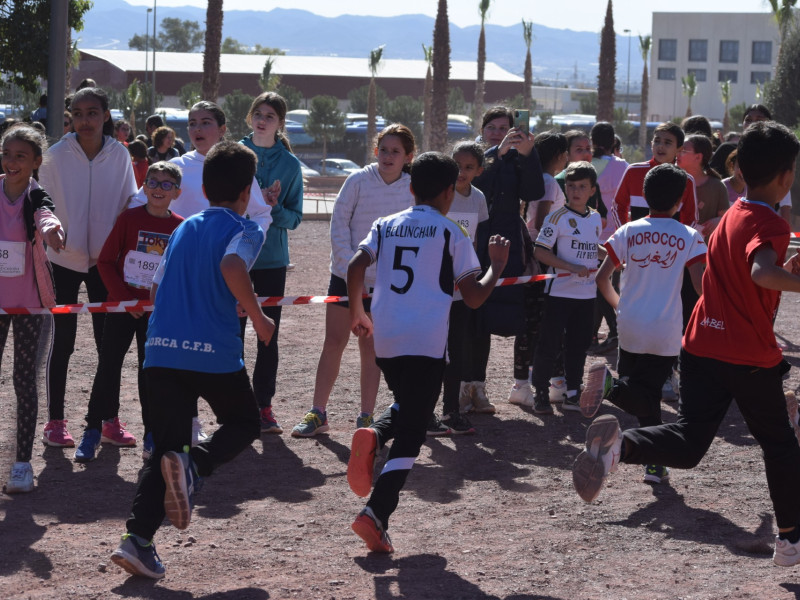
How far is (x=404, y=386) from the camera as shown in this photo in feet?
17.0

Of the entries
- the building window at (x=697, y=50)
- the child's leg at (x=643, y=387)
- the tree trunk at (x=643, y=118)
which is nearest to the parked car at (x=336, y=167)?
the tree trunk at (x=643, y=118)

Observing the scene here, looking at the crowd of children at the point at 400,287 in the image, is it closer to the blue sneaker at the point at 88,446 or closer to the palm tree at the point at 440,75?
the blue sneaker at the point at 88,446

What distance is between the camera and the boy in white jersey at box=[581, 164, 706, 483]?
614 centimetres

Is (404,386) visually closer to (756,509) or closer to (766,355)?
(766,355)

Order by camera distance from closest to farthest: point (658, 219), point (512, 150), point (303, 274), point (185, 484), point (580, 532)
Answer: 1. point (185, 484)
2. point (580, 532)
3. point (658, 219)
4. point (512, 150)
5. point (303, 274)

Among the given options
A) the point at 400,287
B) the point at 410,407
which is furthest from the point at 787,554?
the point at 400,287

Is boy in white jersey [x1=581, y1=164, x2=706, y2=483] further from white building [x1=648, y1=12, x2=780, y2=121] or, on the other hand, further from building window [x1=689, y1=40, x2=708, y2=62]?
building window [x1=689, y1=40, x2=708, y2=62]

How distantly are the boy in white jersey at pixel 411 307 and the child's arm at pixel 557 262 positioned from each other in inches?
108

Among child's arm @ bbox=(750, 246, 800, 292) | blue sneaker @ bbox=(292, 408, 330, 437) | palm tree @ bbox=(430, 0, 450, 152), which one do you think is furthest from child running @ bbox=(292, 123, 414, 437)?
palm tree @ bbox=(430, 0, 450, 152)

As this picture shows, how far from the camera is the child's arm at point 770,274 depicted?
4.36 m

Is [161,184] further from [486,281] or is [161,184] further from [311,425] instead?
[486,281]

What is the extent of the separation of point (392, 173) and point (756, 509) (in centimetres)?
302

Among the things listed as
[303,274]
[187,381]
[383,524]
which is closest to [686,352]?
[383,524]

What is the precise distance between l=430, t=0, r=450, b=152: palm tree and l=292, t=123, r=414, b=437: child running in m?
35.7
